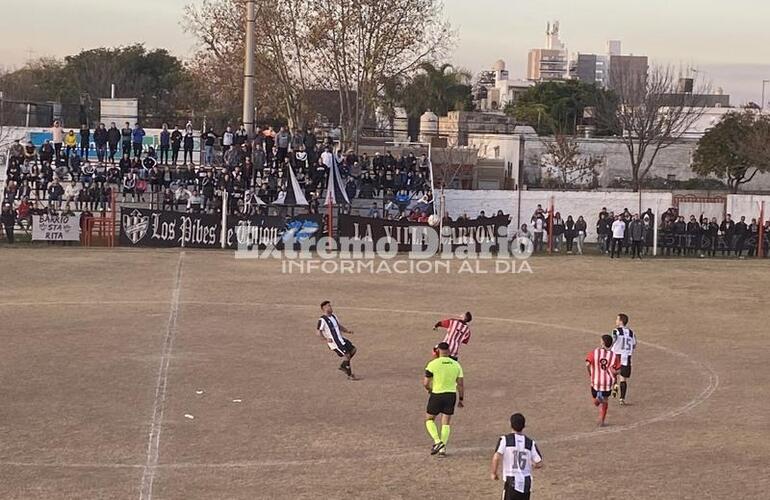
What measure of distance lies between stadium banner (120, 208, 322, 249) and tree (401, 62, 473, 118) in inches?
1559

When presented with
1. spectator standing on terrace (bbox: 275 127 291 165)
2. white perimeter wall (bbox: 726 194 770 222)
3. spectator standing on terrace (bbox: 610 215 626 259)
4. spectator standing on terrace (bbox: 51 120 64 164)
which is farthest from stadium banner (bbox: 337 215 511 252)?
white perimeter wall (bbox: 726 194 770 222)

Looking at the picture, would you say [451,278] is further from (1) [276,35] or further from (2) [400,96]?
(2) [400,96]

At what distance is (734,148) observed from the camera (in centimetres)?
6097

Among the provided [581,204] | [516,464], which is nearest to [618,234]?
[581,204]

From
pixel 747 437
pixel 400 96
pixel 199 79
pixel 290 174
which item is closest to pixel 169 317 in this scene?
pixel 747 437

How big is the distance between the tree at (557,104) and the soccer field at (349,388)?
53032 mm

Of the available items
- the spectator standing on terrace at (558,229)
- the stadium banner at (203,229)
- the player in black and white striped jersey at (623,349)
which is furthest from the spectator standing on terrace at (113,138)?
the player in black and white striped jersey at (623,349)

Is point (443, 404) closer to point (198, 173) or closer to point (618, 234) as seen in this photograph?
point (618, 234)

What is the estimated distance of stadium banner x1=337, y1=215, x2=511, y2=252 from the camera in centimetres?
4188

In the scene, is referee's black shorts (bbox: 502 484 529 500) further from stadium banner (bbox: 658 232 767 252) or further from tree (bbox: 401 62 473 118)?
tree (bbox: 401 62 473 118)

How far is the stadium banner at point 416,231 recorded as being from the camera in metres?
41.9

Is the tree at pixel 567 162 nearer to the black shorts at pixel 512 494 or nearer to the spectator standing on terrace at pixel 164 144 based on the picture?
the spectator standing on terrace at pixel 164 144

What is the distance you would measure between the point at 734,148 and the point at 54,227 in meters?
37.8

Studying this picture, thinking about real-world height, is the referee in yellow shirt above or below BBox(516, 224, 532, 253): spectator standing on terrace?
below
